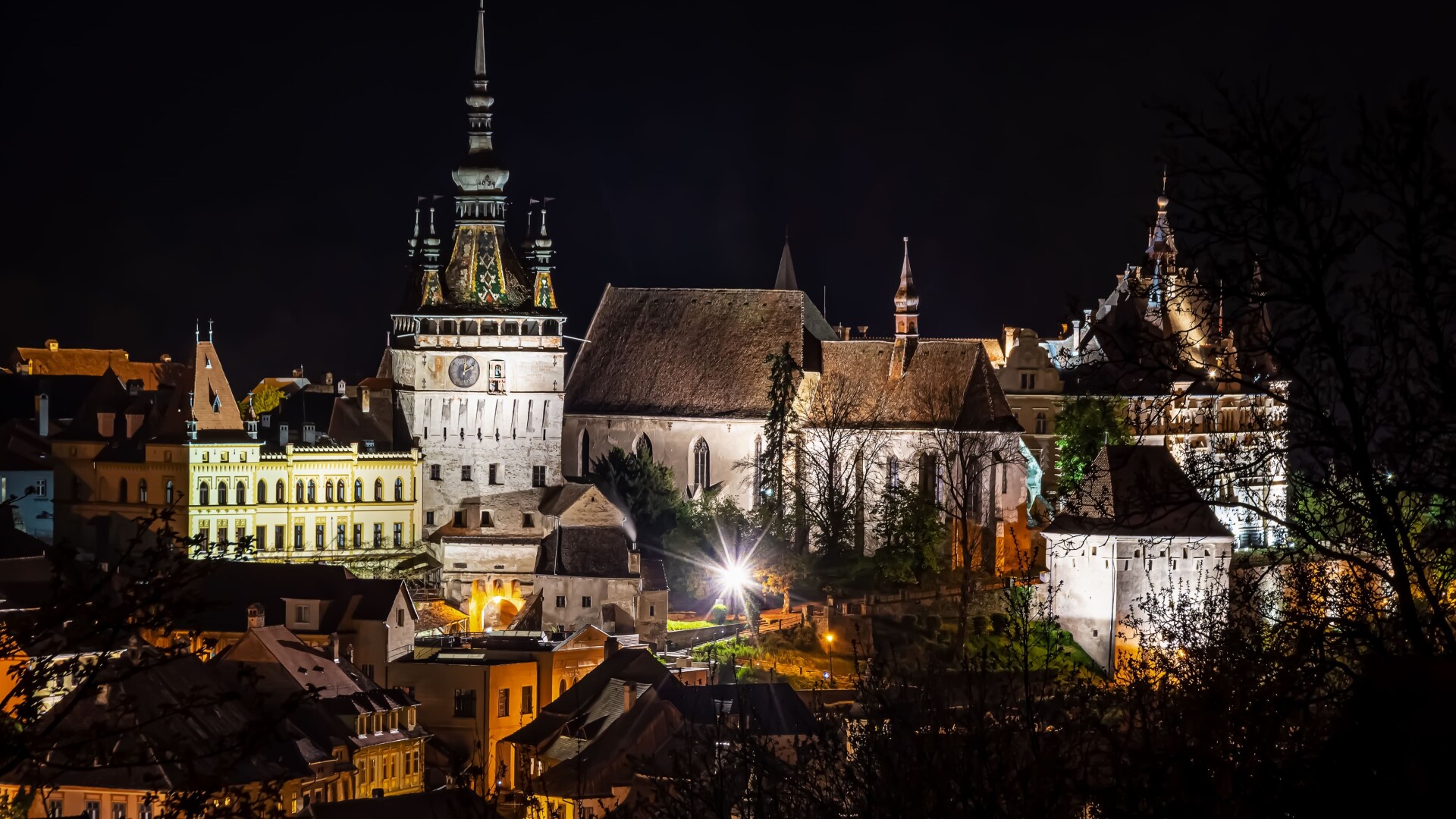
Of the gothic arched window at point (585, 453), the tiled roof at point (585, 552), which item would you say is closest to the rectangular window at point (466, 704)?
the tiled roof at point (585, 552)

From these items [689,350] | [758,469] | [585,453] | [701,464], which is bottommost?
[758,469]

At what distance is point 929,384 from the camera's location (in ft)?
283

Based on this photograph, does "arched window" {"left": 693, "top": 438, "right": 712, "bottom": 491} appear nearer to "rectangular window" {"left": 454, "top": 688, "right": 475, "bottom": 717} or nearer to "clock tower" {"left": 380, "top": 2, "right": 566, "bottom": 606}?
"clock tower" {"left": 380, "top": 2, "right": 566, "bottom": 606}

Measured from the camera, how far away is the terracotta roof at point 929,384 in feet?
275

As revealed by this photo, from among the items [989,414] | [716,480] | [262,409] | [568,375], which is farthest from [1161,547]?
[262,409]

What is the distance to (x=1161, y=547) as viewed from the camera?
68.4m

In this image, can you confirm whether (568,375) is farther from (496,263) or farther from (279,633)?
(279,633)

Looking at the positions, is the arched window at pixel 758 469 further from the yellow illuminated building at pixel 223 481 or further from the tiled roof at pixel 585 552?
the yellow illuminated building at pixel 223 481

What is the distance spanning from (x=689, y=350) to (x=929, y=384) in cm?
961

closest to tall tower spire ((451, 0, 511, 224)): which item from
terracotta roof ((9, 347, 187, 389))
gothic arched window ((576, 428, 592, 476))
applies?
gothic arched window ((576, 428, 592, 476))

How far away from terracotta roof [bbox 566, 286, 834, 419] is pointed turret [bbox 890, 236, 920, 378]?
303cm

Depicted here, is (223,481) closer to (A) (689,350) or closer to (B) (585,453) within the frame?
(B) (585,453)

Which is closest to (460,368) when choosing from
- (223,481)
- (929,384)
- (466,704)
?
(223,481)

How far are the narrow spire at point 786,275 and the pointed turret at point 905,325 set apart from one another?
81.6 ft
